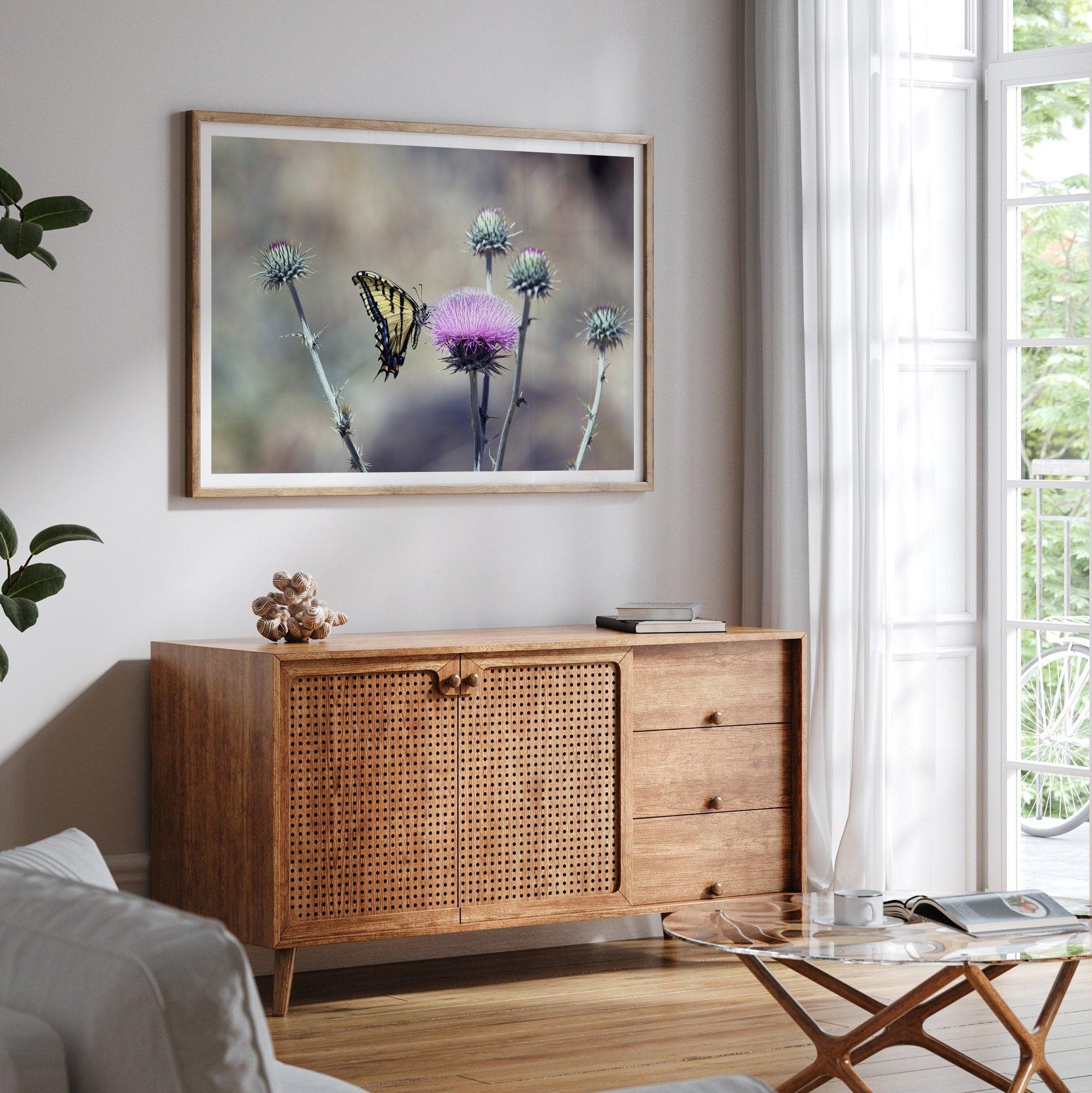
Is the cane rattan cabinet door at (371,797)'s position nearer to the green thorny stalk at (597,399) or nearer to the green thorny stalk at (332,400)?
the green thorny stalk at (332,400)

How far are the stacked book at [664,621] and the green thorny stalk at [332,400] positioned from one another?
0.77 meters

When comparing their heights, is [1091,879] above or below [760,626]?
below

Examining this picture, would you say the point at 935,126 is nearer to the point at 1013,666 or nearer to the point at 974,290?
the point at 974,290

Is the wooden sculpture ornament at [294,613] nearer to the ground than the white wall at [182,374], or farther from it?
nearer to the ground

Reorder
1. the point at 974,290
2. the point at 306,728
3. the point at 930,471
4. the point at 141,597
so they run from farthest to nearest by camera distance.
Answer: the point at 974,290
the point at 930,471
the point at 141,597
the point at 306,728

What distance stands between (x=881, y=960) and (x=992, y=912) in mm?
365

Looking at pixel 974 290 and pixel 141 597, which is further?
pixel 974 290

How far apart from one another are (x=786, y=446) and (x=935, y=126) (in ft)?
3.23

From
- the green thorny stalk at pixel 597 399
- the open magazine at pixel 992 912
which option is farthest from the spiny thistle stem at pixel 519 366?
the open magazine at pixel 992 912

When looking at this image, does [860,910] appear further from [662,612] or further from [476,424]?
[476,424]

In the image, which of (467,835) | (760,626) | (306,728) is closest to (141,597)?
(306,728)

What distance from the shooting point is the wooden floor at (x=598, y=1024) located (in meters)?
3.19

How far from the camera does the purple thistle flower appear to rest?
427 cm

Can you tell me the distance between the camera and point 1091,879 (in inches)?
170
